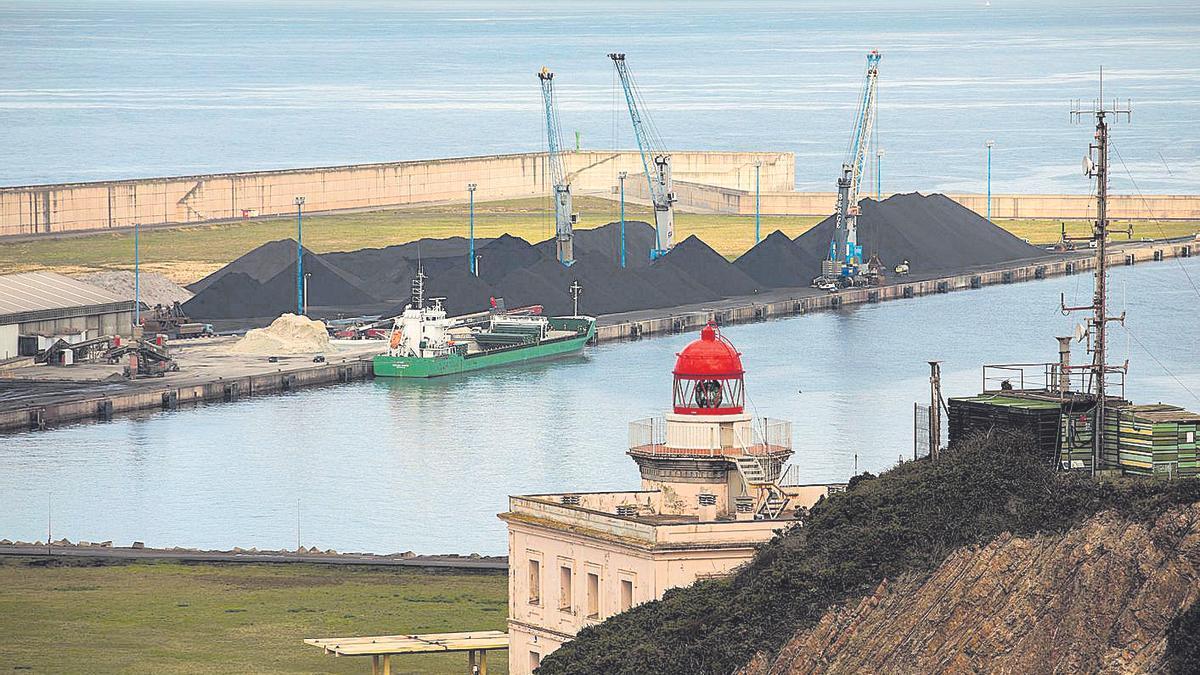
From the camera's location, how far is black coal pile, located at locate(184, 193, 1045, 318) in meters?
93.8

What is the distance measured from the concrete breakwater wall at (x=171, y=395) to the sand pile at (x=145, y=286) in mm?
14086

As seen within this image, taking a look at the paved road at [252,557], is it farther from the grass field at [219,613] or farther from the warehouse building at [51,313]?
the warehouse building at [51,313]

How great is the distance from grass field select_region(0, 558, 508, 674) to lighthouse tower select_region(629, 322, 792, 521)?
649 cm

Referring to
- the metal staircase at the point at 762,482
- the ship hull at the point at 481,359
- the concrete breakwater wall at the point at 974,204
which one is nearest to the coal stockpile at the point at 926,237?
the concrete breakwater wall at the point at 974,204

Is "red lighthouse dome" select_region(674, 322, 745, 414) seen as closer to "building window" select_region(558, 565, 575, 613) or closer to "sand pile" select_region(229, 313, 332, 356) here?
"building window" select_region(558, 565, 575, 613)

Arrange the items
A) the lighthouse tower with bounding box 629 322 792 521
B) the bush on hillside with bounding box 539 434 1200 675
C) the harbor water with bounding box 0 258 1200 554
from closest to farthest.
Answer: the bush on hillside with bounding box 539 434 1200 675 < the lighthouse tower with bounding box 629 322 792 521 < the harbor water with bounding box 0 258 1200 554

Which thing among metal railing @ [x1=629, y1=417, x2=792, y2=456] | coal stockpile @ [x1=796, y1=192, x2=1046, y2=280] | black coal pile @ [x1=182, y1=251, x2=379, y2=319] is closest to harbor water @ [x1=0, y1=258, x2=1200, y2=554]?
black coal pile @ [x1=182, y1=251, x2=379, y2=319]

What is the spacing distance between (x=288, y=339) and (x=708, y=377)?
190 feet

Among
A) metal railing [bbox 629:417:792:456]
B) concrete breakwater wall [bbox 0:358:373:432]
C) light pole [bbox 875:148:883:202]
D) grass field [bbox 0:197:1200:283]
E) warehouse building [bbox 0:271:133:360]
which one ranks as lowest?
concrete breakwater wall [bbox 0:358:373:432]

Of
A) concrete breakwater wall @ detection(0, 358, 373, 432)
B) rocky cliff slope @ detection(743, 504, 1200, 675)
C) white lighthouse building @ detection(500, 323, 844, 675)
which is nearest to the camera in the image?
rocky cliff slope @ detection(743, 504, 1200, 675)

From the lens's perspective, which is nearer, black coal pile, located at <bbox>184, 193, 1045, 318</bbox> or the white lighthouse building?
the white lighthouse building

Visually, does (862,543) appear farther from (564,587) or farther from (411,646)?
(411,646)

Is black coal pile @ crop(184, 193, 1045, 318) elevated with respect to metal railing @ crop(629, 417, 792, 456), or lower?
elevated

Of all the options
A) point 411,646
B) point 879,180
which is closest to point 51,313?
point 411,646
